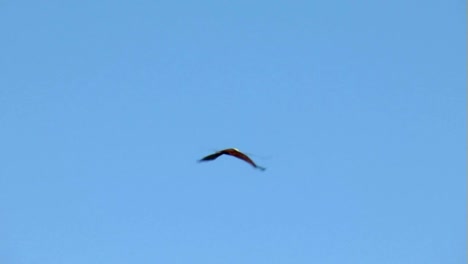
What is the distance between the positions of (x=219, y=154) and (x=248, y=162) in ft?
2.21

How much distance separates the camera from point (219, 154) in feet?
56.7

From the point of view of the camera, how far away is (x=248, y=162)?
17.0 m
